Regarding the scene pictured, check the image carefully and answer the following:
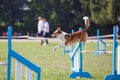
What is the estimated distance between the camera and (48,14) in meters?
41.1

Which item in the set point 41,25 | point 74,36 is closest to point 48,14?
point 41,25

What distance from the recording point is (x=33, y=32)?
136 feet

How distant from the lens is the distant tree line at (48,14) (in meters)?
40.3

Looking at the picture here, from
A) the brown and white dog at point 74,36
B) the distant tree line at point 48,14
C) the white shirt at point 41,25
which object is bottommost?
the brown and white dog at point 74,36

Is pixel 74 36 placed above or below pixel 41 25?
below

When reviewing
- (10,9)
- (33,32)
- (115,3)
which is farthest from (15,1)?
(115,3)

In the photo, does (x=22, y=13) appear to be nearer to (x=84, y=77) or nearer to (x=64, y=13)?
(x=64, y=13)

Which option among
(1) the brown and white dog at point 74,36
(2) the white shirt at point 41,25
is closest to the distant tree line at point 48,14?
(2) the white shirt at point 41,25

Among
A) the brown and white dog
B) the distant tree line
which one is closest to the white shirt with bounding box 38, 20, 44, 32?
the distant tree line

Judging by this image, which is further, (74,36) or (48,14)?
(48,14)

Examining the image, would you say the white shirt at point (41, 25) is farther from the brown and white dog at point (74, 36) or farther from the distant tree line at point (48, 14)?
the brown and white dog at point (74, 36)

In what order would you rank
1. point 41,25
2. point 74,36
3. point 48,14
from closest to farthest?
point 74,36
point 41,25
point 48,14

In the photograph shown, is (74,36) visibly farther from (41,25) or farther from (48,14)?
(48,14)

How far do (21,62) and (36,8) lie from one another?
35.5 metres
